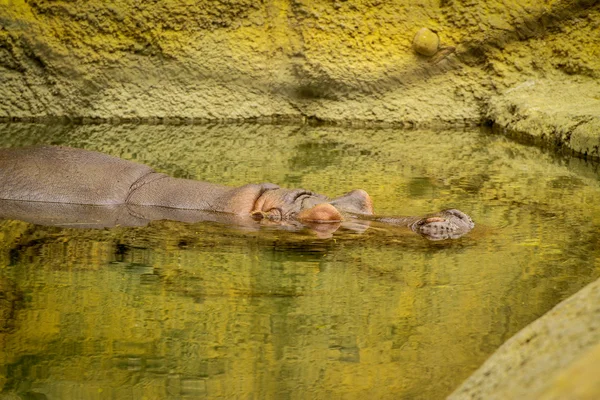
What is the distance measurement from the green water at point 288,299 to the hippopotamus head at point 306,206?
0.63 ft

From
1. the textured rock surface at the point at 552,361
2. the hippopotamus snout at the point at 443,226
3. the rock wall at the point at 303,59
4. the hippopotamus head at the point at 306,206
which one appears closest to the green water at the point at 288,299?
the hippopotamus snout at the point at 443,226

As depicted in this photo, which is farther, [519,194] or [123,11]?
[123,11]

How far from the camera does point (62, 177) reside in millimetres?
4930

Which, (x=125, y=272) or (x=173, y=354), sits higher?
(x=125, y=272)

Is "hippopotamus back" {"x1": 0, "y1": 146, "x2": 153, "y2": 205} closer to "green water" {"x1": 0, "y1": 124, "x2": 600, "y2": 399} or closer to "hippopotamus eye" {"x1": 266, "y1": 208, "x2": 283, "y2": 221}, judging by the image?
"green water" {"x1": 0, "y1": 124, "x2": 600, "y2": 399}

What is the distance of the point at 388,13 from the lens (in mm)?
9484

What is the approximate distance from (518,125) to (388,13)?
74.9 inches

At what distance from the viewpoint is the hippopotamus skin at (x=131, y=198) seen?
15.0 ft

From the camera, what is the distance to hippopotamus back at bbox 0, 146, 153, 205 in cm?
488

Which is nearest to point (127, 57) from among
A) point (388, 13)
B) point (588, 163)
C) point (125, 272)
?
point (388, 13)

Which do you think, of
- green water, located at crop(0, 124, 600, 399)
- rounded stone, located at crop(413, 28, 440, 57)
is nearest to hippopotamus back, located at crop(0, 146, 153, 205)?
green water, located at crop(0, 124, 600, 399)

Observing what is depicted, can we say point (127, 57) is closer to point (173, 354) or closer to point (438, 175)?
point (438, 175)

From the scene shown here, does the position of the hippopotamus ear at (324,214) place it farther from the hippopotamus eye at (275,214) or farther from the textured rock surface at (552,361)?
the textured rock surface at (552,361)

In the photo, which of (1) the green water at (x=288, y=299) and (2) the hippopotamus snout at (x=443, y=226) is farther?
(2) the hippopotamus snout at (x=443, y=226)
